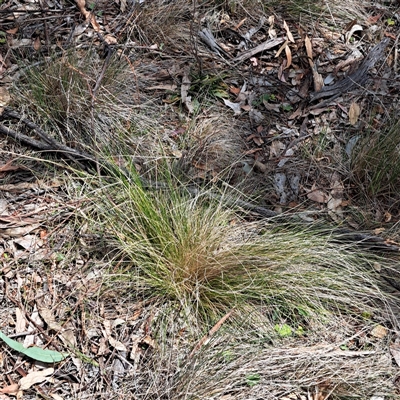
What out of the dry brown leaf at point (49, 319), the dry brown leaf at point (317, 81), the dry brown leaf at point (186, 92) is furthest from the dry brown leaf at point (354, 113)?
the dry brown leaf at point (49, 319)

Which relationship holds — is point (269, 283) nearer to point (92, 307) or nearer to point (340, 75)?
point (92, 307)

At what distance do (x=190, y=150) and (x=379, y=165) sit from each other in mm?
1107

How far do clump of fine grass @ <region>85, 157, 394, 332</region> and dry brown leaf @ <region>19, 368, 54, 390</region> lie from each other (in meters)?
0.53

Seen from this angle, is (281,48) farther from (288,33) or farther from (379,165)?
(379,165)

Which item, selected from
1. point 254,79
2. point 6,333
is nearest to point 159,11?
point 254,79

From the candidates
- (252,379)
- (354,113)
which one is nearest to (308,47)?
(354,113)

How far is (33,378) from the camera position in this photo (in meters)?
2.38

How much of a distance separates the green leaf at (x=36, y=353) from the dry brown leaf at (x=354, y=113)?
2350mm

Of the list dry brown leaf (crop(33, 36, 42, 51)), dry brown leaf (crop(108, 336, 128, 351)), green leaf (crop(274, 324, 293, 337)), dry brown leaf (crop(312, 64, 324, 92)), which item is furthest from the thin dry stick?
dry brown leaf (crop(33, 36, 42, 51))

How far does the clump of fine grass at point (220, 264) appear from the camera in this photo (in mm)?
2658

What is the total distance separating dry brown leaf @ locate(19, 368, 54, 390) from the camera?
236 centimetres

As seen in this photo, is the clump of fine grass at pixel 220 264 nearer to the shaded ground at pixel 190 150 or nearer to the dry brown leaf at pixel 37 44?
the shaded ground at pixel 190 150

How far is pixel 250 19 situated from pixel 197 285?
7.83 ft

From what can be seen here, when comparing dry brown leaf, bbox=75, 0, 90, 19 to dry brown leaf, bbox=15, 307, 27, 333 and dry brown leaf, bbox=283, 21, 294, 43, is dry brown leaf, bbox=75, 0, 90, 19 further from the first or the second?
dry brown leaf, bbox=15, 307, 27, 333
